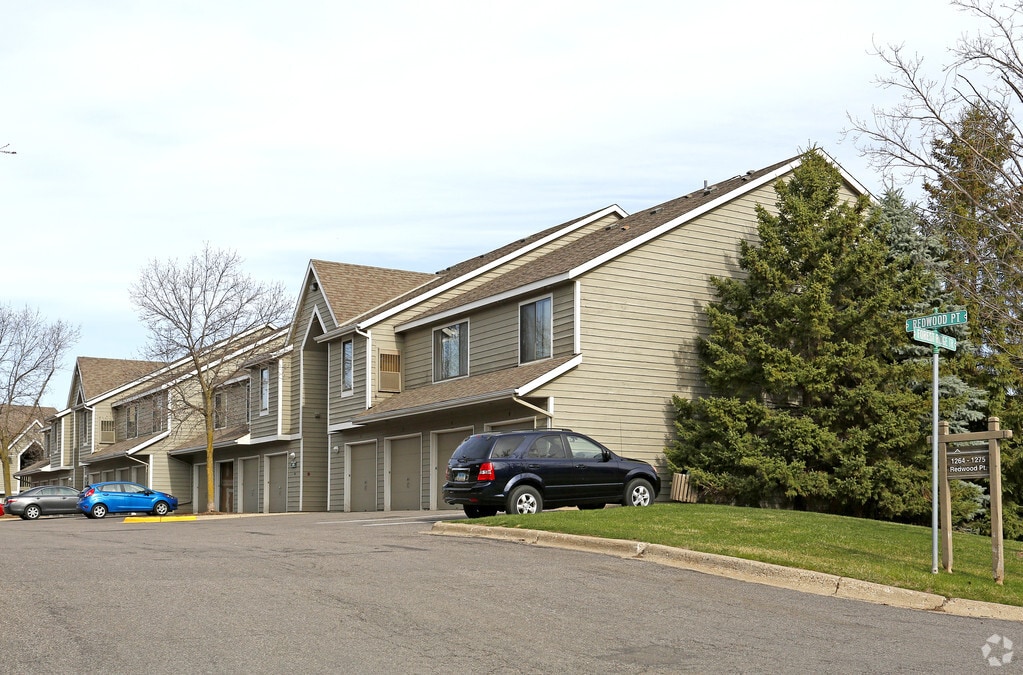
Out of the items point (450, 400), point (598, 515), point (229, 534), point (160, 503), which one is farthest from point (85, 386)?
point (598, 515)

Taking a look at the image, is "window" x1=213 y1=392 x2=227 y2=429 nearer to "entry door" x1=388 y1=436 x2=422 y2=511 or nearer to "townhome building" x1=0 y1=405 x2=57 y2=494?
"entry door" x1=388 y1=436 x2=422 y2=511

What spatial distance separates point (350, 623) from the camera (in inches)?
392

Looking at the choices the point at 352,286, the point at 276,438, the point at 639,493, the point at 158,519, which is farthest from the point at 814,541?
the point at 276,438

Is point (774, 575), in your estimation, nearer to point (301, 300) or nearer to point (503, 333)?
point (503, 333)

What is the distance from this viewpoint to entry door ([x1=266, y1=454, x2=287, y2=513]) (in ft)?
136

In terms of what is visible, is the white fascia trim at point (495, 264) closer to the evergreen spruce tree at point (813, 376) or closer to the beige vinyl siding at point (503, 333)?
the beige vinyl siding at point (503, 333)

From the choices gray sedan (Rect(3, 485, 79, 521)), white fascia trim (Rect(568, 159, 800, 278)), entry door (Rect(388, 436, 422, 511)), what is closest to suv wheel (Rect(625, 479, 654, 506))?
white fascia trim (Rect(568, 159, 800, 278))

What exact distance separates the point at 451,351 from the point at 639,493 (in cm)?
1066

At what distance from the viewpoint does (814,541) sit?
15.8 metres

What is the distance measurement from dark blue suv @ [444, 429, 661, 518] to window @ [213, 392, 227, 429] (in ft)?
83.8

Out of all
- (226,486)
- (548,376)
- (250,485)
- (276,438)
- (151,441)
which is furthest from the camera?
(151,441)

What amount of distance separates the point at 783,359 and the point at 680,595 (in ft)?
47.1

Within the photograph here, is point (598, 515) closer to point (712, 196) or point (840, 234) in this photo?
point (840, 234)

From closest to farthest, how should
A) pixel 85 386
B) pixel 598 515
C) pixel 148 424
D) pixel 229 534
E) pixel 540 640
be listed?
pixel 540 640
pixel 598 515
pixel 229 534
pixel 148 424
pixel 85 386
